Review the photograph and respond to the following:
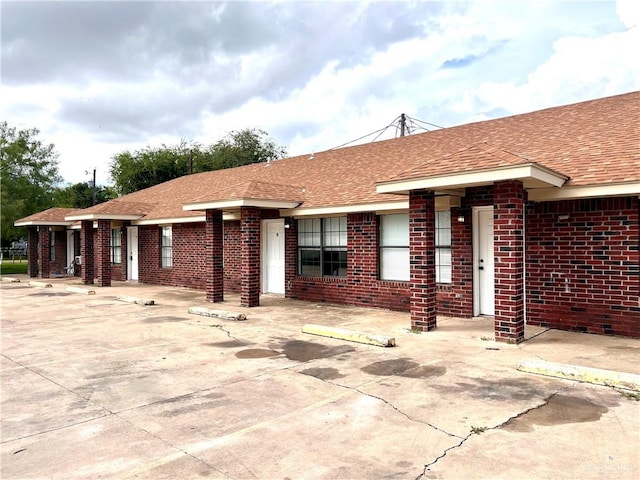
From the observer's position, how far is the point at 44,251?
2286 centimetres

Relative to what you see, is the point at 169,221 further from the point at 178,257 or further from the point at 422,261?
the point at 422,261

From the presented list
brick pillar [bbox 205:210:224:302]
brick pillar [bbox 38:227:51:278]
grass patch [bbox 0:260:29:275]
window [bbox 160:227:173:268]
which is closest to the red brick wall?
window [bbox 160:227:173:268]

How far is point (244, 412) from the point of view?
15.4ft

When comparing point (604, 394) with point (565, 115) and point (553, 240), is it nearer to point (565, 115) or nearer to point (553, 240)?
point (553, 240)

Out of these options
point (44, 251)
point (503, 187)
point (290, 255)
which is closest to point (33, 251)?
point (44, 251)

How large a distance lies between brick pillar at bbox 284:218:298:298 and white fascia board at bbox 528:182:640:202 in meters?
6.72

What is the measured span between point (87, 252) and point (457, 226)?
15.8 meters

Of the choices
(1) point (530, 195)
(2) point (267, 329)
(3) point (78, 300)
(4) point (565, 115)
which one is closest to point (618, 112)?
(4) point (565, 115)

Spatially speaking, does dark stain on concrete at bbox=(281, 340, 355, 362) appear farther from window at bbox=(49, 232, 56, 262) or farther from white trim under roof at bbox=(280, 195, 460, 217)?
window at bbox=(49, 232, 56, 262)

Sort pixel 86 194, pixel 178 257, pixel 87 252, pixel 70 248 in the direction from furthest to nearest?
pixel 86 194, pixel 70 248, pixel 87 252, pixel 178 257

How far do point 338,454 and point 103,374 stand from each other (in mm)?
3862

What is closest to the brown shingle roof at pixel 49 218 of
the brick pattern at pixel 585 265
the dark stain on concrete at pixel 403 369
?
the dark stain on concrete at pixel 403 369

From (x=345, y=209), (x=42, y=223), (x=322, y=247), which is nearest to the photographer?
(x=345, y=209)

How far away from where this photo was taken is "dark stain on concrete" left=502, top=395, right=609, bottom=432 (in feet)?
14.1
